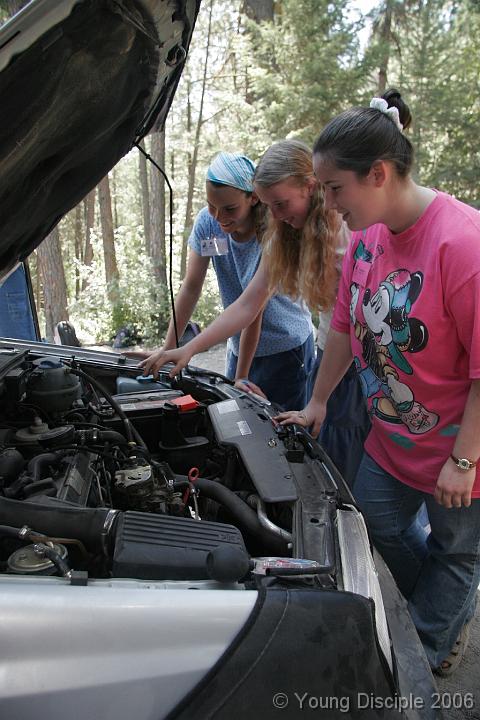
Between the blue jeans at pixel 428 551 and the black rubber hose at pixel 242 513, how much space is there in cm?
65

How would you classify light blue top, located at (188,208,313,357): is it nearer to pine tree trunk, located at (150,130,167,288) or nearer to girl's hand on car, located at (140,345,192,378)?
girl's hand on car, located at (140,345,192,378)

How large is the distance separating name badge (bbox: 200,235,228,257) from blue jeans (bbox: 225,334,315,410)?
2.39 ft

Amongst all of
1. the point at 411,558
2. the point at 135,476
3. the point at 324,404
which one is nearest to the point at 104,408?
the point at 135,476

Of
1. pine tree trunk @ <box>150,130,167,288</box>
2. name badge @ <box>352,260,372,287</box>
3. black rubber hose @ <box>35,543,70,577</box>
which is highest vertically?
pine tree trunk @ <box>150,130,167,288</box>

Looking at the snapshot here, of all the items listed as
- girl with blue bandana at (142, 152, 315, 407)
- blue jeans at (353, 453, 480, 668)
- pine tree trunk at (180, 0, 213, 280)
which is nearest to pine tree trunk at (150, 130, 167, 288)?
pine tree trunk at (180, 0, 213, 280)

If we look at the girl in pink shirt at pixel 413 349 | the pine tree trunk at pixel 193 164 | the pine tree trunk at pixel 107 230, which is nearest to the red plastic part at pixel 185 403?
the girl in pink shirt at pixel 413 349

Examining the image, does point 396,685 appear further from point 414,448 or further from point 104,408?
point 104,408

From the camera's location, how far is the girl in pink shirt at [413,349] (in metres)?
1.64

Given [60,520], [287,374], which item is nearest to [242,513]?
[60,520]

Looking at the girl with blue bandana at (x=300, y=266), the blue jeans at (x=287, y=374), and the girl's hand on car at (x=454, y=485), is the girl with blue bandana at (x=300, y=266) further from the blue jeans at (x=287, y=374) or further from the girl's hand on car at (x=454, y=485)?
the girl's hand on car at (x=454, y=485)

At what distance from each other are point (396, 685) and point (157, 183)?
11550 mm

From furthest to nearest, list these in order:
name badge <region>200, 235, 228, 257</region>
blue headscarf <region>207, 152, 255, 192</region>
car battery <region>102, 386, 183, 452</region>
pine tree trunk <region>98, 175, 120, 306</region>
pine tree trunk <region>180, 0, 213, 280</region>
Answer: pine tree trunk <region>180, 0, 213, 280</region>, pine tree trunk <region>98, 175, 120, 306</region>, name badge <region>200, 235, 228, 257</region>, blue headscarf <region>207, 152, 255, 192</region>, car battery <region>102, 386, 183, 452</region>

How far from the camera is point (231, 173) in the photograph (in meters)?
2.55

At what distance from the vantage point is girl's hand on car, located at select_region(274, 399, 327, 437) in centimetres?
231
